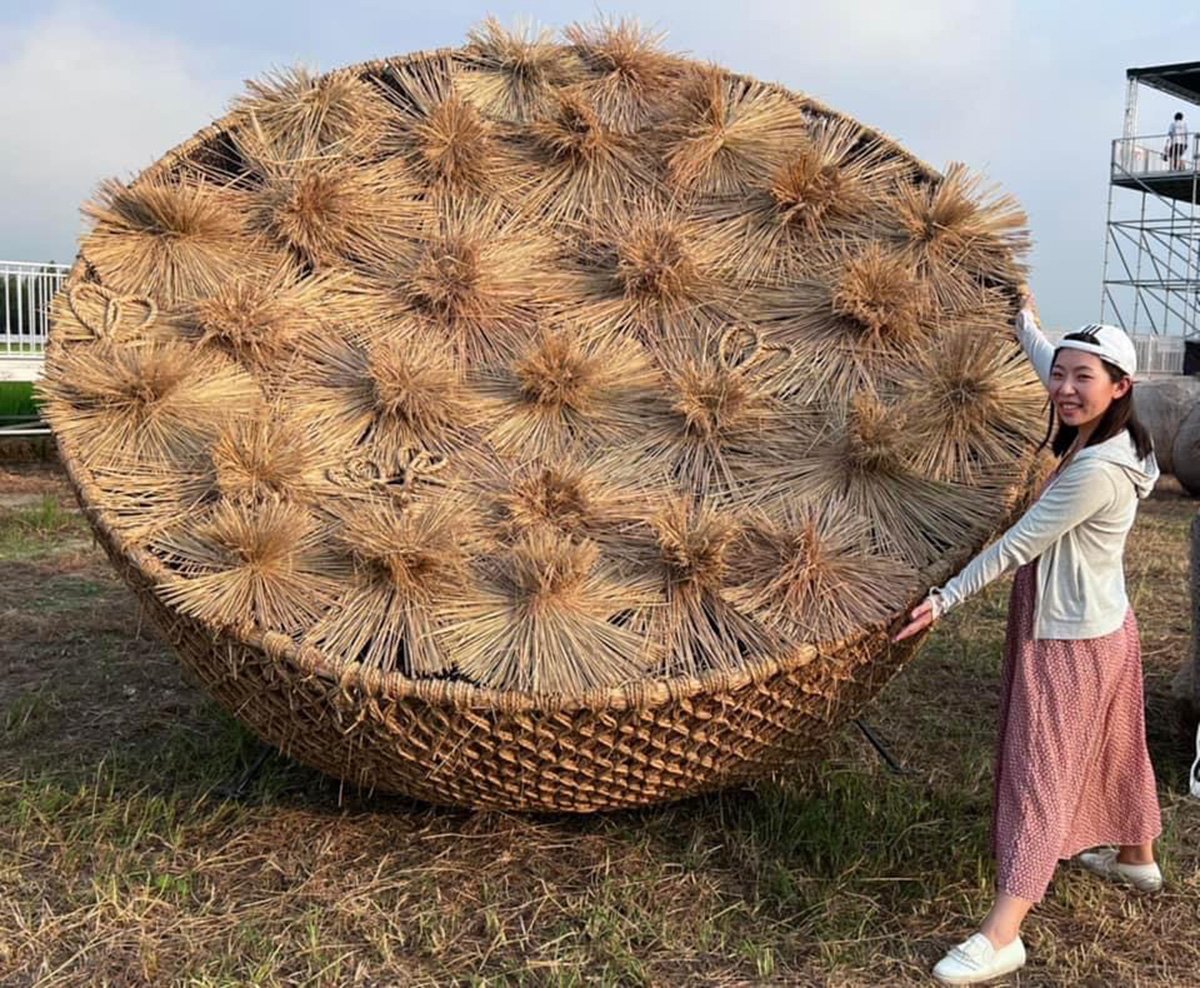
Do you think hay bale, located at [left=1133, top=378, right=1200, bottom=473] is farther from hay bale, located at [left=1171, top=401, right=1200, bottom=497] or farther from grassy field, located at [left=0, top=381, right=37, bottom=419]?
grassy field, located at [left=0, top=381, right=37, bottom=419]

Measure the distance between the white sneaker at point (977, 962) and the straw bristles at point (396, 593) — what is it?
2.71 ft

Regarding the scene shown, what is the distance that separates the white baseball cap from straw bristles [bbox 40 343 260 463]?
4.67ft

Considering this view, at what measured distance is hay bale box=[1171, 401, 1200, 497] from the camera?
663cm

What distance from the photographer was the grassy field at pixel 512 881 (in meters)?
1.71

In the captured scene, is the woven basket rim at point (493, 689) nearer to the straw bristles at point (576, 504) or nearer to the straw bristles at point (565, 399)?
the straw bristles at point (576, 504)

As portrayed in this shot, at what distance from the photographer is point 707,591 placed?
1.81 metres

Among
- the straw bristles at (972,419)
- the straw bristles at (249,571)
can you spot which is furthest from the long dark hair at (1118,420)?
the straw bristles at (249,571)

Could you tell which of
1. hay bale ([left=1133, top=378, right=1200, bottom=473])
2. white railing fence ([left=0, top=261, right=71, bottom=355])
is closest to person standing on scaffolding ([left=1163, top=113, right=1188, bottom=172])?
hay bale ([left=1133, top=378, right=1200, bottom=473])

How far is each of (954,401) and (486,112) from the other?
52.3 inches

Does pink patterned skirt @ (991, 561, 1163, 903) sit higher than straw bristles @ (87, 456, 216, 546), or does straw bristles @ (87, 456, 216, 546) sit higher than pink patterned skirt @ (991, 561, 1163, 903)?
straw bristles @ (87, 456, 216, 546)

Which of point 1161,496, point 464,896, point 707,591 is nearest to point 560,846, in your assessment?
point 464,896

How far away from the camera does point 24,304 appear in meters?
7.80

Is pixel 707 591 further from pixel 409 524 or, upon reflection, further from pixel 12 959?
pixel 12 959

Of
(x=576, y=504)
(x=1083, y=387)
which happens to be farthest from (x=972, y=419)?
(x=576, y=504)
